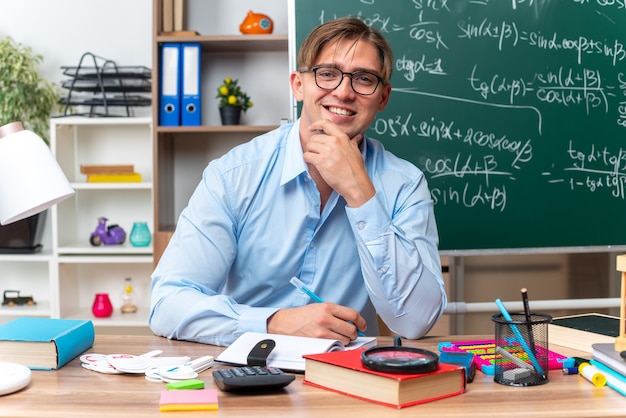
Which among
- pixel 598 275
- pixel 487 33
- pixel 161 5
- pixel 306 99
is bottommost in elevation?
pixel 598 275

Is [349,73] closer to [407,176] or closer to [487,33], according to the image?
[407,176]

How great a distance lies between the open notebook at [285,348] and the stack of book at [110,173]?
2255mm

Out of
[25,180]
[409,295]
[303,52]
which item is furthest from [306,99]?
[25,180]

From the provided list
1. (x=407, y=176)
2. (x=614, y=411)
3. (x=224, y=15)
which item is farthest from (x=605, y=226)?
(x=224, y=15)

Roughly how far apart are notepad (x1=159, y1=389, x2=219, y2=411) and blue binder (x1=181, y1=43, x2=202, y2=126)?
7.87ft

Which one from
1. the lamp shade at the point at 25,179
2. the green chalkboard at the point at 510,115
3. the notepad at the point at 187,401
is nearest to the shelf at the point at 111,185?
the green chalkboard at the point at 510,115

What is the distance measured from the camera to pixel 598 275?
3.33 m

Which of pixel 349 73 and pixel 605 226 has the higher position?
pixel 349 73

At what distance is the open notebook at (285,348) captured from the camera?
124 cm

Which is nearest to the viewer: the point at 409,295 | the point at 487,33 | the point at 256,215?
the point at 409,295

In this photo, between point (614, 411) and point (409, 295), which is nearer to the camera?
point (614, 411)

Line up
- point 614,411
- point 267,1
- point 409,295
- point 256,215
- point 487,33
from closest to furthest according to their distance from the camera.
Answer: point 614,411 < point 409,295 < point 256,215 < point 487,33 < point 267,1

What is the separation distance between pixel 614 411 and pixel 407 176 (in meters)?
0.88

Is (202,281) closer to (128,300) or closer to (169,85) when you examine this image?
(169,85)
